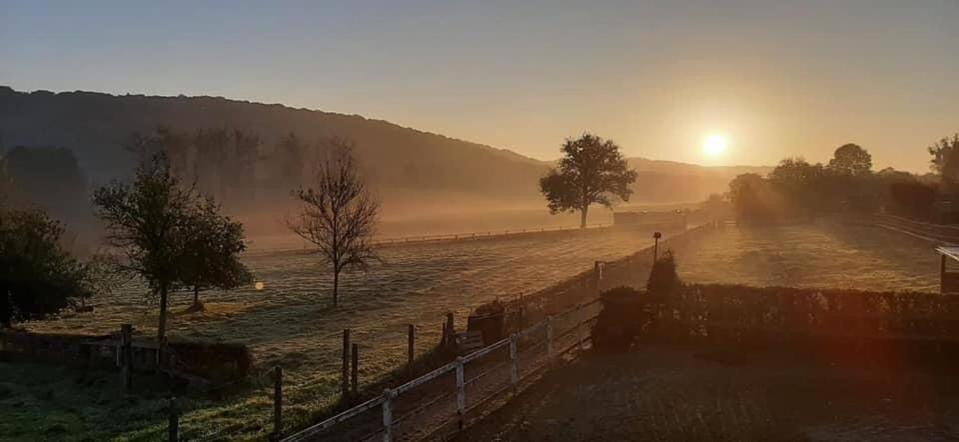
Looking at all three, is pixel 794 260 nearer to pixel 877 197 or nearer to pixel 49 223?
pixel 49 223

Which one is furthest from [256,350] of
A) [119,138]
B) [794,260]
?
[119,138]

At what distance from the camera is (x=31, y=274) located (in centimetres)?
2661

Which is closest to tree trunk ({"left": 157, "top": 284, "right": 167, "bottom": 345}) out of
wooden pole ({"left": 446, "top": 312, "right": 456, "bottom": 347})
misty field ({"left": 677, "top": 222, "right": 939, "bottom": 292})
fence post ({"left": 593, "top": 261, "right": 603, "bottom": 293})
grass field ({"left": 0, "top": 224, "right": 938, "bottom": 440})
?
grass field ({"left": 0, "top": 224, "right": 938, "bottom": 440})

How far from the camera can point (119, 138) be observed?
194125 millimetres

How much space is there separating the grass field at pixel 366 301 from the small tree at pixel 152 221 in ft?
8.92

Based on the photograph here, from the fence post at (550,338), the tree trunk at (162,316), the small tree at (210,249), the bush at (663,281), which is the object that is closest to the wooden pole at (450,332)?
the fence post at (550,338)

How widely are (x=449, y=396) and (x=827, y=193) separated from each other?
89745mm

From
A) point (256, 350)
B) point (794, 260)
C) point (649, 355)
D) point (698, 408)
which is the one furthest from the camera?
point (794, 260)

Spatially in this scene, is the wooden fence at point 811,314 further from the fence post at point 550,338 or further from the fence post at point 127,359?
the fence post at point 127,359

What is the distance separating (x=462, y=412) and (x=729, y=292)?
9931 millimetres

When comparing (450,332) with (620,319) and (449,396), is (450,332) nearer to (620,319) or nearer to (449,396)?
(620,319)

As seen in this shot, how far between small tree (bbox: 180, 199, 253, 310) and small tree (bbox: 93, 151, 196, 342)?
0.43 metres

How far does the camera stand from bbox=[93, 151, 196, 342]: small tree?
2308 cm

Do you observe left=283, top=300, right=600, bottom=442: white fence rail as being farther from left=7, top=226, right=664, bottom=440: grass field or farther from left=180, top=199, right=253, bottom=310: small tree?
left=180, top=199, right=253, bottom=310: small tree
